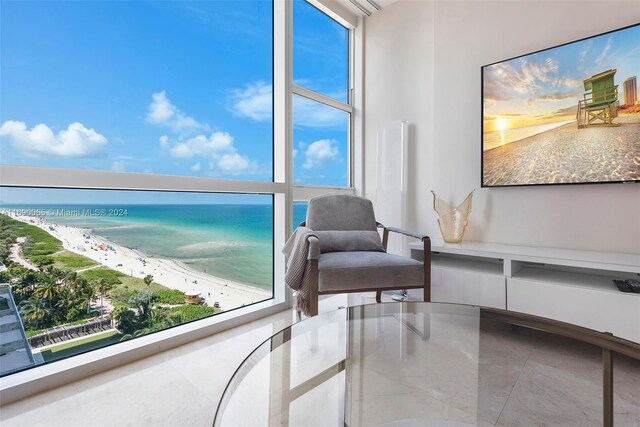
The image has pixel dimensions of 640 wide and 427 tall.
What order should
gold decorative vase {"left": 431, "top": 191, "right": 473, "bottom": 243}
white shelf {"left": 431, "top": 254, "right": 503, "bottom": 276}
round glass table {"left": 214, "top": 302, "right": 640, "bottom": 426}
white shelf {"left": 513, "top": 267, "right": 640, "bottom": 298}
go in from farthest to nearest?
gold decorative vase {"left": 431, "top": 191, "right": 473, "bottom": 243} → white shelf {"left": 431, "top": 254, "right": 503, "bottom": 276} → white shelf {"left": 513, "top": 267, "right": 640, "bottom": 298} → round glass table {"left": 214, "top": 302, "right": 640, "bottom": 426}

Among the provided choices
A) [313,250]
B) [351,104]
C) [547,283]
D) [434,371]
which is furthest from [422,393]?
[351,104]

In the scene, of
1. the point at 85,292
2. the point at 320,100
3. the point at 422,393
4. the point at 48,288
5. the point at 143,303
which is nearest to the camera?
the point at 422,393

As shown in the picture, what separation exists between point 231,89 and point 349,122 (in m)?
1.22

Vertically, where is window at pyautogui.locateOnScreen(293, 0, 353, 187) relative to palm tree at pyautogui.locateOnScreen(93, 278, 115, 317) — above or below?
above

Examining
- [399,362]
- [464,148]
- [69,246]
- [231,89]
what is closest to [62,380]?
[69,246]

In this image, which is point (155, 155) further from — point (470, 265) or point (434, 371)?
point (470, 265)

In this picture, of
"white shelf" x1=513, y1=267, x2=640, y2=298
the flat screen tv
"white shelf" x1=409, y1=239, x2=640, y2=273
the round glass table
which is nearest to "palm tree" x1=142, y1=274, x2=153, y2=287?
the round glass table

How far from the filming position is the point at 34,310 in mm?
1586

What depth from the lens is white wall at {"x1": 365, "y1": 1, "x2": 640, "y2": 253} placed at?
2053 millimetres

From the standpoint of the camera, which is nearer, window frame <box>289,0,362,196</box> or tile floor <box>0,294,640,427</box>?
tile floor <box>0,294,640,427</box>

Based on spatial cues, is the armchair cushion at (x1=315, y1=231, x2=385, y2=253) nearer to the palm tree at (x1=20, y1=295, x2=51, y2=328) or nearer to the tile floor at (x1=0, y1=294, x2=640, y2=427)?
the tile floor at (x1=0, y1=294, x2=640, y2=427)

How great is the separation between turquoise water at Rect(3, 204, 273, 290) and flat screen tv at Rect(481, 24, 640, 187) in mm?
1875

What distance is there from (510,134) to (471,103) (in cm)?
41

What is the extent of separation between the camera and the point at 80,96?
181 cm
